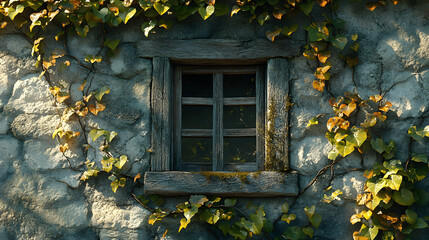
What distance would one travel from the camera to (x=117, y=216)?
3318 millimetres

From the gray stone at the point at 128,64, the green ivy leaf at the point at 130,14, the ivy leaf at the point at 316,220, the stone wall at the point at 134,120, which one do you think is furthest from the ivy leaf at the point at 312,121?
the green ivy leaf at the point at 130,14

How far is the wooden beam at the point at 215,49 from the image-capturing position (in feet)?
11.0

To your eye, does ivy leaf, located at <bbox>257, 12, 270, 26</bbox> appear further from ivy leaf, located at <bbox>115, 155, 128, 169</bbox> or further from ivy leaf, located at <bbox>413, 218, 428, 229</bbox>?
ivy leaf, located at <bbox>413, 218, 428, 229</bbox>

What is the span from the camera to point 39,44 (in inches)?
135

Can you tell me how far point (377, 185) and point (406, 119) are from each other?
46cm

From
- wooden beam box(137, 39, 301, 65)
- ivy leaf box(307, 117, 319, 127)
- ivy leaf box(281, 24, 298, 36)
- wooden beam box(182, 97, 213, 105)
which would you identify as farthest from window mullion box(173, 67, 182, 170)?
ivy leaf box(307, 117, 319, 127)

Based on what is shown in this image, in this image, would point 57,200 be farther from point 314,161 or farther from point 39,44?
point 314,161

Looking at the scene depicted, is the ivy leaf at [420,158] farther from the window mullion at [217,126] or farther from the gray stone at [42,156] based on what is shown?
the gray stone at [42,156]

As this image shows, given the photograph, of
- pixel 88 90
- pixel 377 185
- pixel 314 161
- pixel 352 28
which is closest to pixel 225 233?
pixel 314 161

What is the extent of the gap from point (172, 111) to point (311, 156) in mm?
930

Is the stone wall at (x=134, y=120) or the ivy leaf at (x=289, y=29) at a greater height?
the ivy leaf at (x=289, y=29)

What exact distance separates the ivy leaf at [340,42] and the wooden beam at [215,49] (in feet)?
0.75

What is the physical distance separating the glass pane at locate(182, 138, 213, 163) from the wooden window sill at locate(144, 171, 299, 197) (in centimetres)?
152

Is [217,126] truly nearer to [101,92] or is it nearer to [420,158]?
[101,92]
